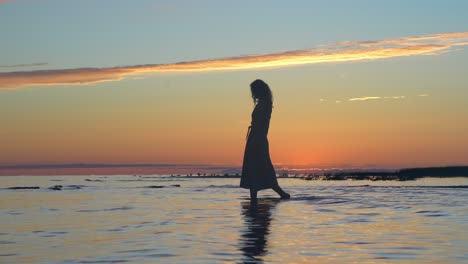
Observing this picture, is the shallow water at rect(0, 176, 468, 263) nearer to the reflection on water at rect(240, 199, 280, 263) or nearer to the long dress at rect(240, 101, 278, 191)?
the reflection on water at rect(240, 199, 280, 263)

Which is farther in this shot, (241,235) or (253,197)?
(253,197)

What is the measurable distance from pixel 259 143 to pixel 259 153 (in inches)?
15.3

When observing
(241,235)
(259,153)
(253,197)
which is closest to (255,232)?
(241,235)

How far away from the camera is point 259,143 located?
29969mm

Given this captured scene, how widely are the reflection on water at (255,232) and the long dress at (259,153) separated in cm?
227

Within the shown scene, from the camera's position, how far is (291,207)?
26.7 metres

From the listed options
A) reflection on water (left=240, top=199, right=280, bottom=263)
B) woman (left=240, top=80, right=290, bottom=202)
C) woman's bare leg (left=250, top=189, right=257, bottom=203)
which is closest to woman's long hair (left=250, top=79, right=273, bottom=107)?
woman (left=240, top=80, right=290, bottom=202)

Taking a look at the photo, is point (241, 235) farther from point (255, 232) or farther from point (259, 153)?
point (259, 153)

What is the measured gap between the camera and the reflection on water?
1374 centimetres

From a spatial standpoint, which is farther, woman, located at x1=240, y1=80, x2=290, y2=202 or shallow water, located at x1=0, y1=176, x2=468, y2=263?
woman, located at x1=240, y1=80, x2=290, y2=202

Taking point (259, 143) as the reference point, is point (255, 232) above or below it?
below

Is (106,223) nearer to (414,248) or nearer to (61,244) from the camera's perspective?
(61,244)

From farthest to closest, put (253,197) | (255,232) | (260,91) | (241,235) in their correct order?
(260,91)
(253,197)
(255,232)
(241,235)

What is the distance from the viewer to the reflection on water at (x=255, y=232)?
13.7 meters
